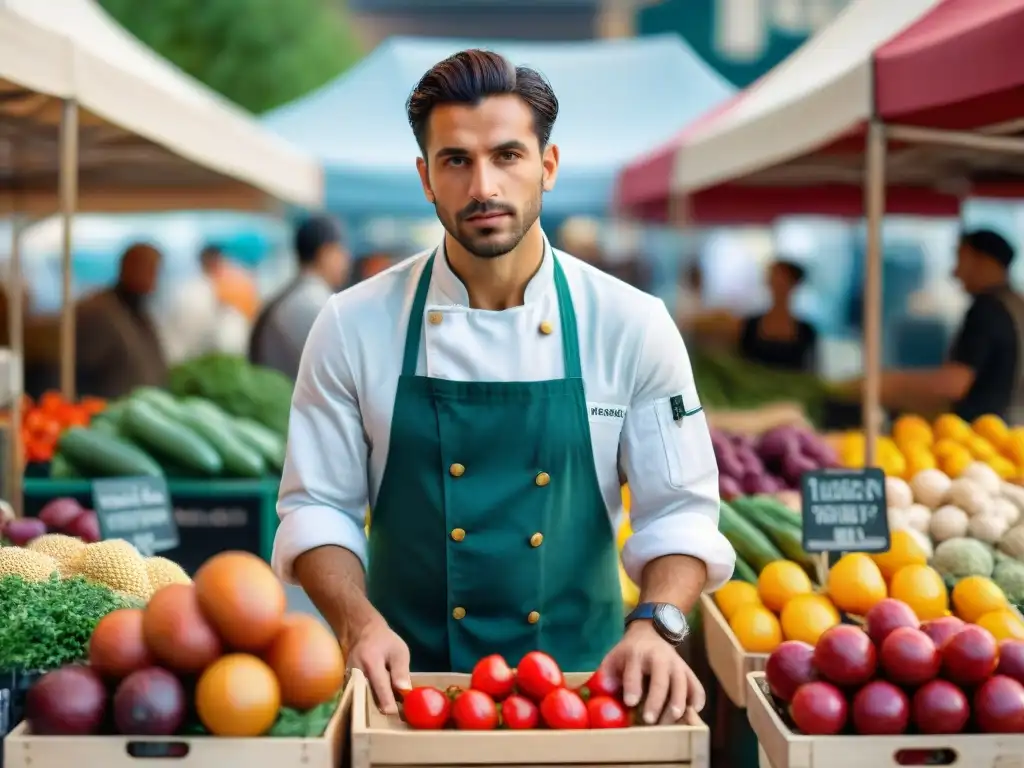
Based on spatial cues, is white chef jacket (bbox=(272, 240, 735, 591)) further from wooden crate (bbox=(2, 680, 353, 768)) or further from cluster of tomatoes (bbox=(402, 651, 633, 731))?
wooden crate (bbox=(2, 680, 353, 768))

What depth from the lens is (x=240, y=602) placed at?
79.4 inches

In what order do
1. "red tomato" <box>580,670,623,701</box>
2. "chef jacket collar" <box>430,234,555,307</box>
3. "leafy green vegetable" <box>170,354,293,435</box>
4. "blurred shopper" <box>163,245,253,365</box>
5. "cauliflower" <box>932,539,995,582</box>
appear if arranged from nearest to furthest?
"red tomato" <box>580,670,623,701</box> → "chef jacket collar" <box>430,234,555,307</box> → "cauliflower" <box>932,539,995,582</box> → "leafy green vegetable" <box>170,354,293,435</box> → "blurred shopper" <box>163,245,253,365</box>

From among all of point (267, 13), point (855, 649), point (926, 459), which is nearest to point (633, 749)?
point (855, 649)

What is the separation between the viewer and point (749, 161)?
Answer: 6.66 meters

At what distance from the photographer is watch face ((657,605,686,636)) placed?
2.38 meters

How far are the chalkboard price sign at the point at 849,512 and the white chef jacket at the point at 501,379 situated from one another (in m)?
0.90

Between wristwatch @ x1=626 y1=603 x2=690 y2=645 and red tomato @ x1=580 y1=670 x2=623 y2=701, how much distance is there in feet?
0.54

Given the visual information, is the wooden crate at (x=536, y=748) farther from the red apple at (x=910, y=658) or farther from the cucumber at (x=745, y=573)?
the cucumber at (x=745, y=573)

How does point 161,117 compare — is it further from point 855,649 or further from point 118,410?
point 855,649

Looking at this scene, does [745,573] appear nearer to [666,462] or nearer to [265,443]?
[666,462]

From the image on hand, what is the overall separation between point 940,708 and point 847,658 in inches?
6.7

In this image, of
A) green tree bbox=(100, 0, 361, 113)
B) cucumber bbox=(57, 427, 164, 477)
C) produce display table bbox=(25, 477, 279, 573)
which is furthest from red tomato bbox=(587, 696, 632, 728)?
green tree bbox=(100, 0, 361, 113)

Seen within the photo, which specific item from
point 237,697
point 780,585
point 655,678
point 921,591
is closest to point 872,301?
point 780,585

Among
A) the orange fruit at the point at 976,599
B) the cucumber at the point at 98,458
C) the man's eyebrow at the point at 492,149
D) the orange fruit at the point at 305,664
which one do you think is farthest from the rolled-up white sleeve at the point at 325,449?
the cucumber at the point at 98,458
